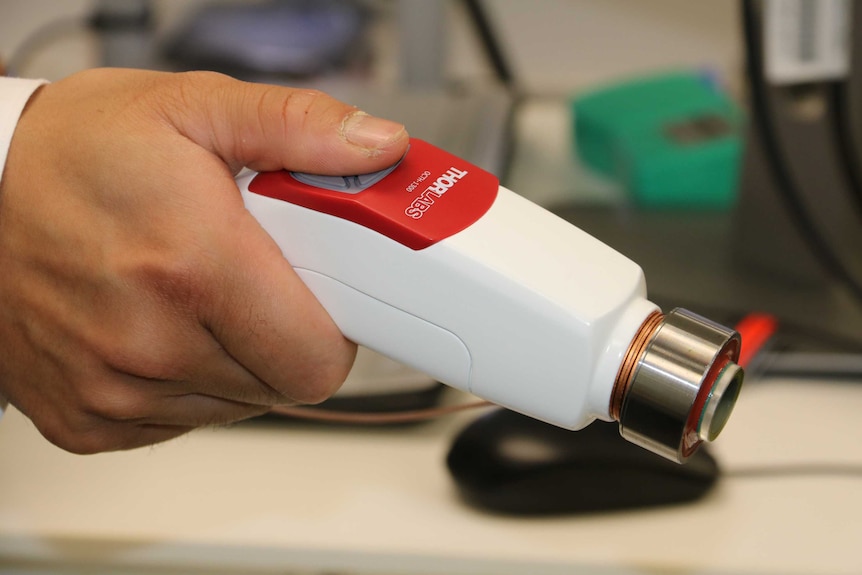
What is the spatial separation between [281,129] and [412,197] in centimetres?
5

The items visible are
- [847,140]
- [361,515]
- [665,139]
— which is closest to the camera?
[361,515]

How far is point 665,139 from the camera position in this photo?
685 millimetres

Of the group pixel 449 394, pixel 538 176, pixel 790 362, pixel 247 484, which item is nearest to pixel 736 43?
pixel 538 176

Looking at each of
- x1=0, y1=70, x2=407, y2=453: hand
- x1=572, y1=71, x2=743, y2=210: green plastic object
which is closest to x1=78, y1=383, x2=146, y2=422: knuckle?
x1=0, y1=70, x2=407, y2=453: hand

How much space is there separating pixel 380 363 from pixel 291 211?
197 millimetres

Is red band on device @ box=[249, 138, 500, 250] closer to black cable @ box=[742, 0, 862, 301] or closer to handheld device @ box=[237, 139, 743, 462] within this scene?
handheld device @ box=[237, 139, 743, 462]

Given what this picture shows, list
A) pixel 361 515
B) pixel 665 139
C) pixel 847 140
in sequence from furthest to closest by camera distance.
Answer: pixel 665 139
pixel 847 140
pixel 361 515

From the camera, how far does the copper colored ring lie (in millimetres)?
269

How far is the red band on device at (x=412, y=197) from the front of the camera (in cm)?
27

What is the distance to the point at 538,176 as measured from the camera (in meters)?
→ 0.72

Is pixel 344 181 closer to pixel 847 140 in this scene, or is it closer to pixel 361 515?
pixel 361 515

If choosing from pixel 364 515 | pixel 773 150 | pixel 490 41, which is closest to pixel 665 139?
pixel 773 150

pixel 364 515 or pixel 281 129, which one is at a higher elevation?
pixel 281 129

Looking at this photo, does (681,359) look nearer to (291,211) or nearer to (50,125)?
(291,211)
